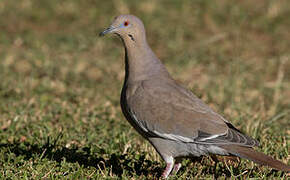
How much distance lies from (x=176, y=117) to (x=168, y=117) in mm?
71

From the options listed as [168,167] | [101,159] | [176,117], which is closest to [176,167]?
[168,167]

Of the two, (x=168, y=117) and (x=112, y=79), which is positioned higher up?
(x=168, y=117)

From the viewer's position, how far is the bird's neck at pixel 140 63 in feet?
16.0

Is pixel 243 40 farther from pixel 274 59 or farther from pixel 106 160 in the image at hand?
pixel 106 160

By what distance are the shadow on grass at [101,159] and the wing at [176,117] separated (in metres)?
0.39

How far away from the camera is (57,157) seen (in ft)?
16.2

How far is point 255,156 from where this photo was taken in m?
4.18

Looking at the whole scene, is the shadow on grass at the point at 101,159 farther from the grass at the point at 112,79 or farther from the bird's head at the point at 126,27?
the bird's head at the point at 126,27

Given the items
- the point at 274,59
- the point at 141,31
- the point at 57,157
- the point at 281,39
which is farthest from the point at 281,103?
the point at 57,157

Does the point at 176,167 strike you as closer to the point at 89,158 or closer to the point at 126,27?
the point at 89,158

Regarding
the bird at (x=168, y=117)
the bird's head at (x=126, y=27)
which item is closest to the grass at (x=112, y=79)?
the bird at (x=168, y=117)

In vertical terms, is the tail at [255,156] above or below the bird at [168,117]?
below

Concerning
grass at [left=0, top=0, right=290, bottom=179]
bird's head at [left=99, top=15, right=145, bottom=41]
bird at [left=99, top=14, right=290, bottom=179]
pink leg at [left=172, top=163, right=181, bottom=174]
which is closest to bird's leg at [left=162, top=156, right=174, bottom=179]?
bird at [left=99, top=14, right=290, bottom=179]

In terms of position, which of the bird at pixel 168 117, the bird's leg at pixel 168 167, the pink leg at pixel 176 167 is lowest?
the pink leg at pixel 176 167
